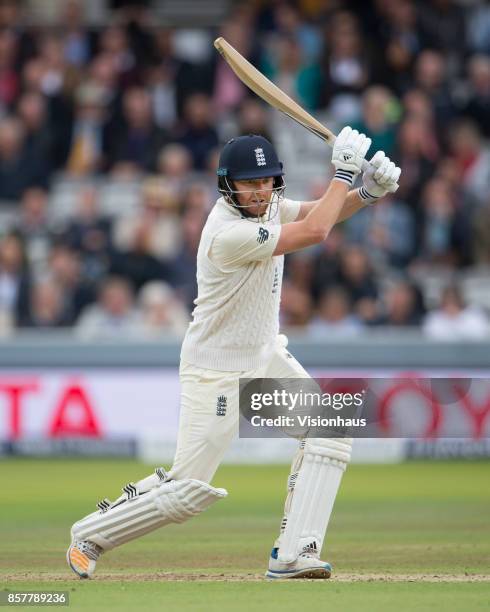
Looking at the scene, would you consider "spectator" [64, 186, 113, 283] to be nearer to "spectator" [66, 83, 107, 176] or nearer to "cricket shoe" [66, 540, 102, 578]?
"spectator" [66, 83, 107, 176]

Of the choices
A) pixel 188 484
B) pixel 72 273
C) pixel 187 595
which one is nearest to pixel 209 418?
pixel 188 484

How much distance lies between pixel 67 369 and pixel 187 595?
7.59 m

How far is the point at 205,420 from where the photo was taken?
678 centimetres

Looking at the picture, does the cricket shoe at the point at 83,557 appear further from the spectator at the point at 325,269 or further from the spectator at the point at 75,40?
the spectator at the point at 75,40

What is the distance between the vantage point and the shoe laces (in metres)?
6.91

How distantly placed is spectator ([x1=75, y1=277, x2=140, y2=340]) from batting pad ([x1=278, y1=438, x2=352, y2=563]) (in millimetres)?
7203

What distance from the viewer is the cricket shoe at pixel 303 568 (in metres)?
6.78

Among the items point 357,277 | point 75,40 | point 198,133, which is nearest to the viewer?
point 357,277

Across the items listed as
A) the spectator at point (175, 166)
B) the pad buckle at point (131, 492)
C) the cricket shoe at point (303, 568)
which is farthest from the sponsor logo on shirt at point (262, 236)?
the spectator at point (175, 166)

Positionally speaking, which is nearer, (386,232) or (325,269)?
(325,269)

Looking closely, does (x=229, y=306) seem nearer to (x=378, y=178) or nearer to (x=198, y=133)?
(x=378, y=178)

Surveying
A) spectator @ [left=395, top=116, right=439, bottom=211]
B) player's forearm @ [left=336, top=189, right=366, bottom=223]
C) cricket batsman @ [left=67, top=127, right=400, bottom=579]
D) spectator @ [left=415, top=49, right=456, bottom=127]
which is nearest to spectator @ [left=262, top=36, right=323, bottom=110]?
spectator @ [left=415, top=49, right=456, bottom=127]

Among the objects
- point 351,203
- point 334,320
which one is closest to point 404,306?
point 334,320

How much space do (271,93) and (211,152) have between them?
8.05m
